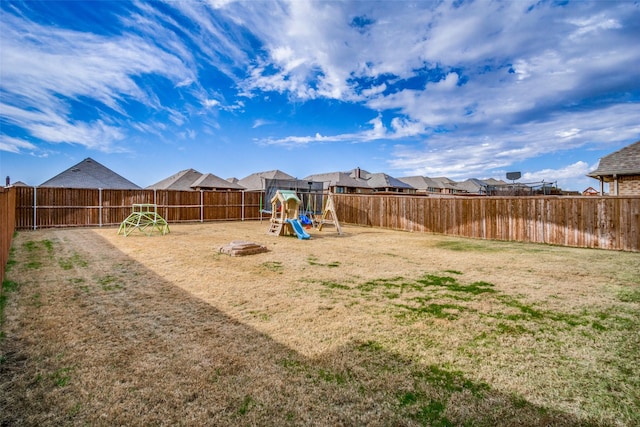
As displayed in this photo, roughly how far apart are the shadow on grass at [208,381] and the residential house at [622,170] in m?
16.3

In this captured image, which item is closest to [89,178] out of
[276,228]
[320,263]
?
[276,228]

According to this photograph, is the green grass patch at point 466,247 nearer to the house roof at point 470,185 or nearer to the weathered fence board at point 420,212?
the weathered fence board at point 420,212

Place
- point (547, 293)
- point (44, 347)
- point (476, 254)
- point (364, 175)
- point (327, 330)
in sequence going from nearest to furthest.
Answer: point (44, 347)
point (327, 330)
point (547, 293)
point (476, 254)
point (364, 175)

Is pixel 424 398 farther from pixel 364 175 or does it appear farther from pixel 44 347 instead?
pixel 364 175

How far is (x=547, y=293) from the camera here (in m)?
5.01

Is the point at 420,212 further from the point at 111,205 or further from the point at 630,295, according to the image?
the point at 111,205

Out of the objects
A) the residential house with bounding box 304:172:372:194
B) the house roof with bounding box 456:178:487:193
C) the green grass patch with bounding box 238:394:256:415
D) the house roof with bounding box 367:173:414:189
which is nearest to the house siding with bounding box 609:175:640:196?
the green grass patch with bounding box 238:394:256:415

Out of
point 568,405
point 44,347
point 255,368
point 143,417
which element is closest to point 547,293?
point 568,405

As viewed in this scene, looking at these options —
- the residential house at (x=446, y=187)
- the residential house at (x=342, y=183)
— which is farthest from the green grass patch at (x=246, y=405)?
the residential house at (x=446, y=187)

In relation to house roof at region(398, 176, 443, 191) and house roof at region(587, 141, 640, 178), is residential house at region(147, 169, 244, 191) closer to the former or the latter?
house roof at region(587, 141, 640, 178)

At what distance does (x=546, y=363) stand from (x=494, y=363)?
1.62 feet

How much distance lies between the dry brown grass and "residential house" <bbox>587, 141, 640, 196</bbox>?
10.5 m

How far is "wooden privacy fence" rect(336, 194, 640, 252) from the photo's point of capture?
31.9 ft

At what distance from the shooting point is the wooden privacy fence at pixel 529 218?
9727 millimetres
